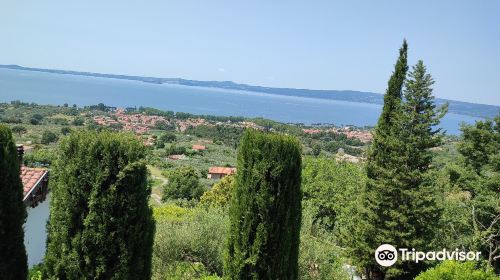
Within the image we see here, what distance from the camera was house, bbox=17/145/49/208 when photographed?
10672mm

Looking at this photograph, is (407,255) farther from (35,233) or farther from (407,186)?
(35,233)

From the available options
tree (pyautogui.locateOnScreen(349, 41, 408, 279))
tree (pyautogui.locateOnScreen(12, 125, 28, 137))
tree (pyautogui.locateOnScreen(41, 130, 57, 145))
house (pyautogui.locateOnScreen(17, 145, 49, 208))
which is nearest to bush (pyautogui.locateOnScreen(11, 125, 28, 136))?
tree (pyautogui.locateOnScreen(12, 125, 28, 137))

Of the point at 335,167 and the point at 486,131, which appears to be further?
the point at 335,167

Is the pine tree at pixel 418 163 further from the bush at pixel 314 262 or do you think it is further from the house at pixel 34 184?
the house at pixel 34 184

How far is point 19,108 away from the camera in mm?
108812

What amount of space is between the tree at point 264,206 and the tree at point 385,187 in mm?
9840

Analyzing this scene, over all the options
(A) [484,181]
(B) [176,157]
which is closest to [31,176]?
(A) [484,181]

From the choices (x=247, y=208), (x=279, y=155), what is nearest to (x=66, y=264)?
(x=247, y=208)

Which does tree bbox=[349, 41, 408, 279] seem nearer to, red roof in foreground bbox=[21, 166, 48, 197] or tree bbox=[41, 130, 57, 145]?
red roof in foreground bbox=[21, 166, 48, 197]

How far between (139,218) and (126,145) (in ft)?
3.29

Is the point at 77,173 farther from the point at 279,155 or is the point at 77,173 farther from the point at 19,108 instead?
the point at 19,108

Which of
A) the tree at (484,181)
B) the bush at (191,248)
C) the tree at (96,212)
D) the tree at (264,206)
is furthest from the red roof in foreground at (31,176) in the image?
the tree at (484,181)

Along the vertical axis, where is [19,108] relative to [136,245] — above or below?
below

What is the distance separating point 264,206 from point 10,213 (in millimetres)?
3703
